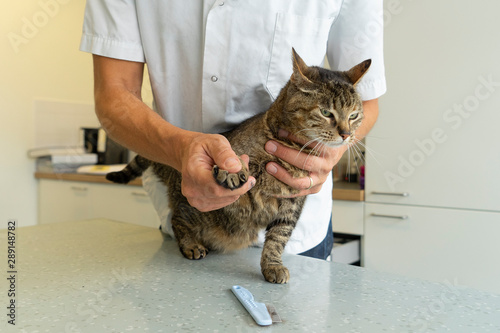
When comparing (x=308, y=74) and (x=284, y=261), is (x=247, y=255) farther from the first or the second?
(x=308, y=74)

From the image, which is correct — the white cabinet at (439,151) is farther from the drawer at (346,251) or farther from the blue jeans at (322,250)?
the blue jeans at (322,250)

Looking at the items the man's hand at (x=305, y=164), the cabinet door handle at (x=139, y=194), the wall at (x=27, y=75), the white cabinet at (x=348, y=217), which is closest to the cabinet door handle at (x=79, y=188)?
the wall at (x=27, y=75)

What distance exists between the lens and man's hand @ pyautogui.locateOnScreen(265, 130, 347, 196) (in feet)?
3.06

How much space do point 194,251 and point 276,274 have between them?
26cm

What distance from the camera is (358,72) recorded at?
1007 mm

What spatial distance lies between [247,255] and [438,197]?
4.35 ft

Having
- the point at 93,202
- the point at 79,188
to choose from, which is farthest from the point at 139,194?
the point at 79,188

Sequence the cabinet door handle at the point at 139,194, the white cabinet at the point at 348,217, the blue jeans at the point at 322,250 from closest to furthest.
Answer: the blue jeans at the point at 322,250
the white cabinet at the point at 348,217
the cabinet door handle at the point at 139,194

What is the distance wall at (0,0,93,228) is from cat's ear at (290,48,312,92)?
2.81 metres

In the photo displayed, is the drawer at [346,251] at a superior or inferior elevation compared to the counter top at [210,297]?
inferior

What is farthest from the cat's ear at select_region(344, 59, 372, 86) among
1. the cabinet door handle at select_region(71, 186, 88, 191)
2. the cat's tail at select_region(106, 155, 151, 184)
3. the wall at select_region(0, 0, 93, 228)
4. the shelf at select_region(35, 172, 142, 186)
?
the wall at select_region(0, 0, 93, 228)

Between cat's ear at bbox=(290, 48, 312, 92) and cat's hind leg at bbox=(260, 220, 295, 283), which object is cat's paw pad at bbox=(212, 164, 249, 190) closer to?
cat's hind leg at bbox=(260, 220, 295, 283)

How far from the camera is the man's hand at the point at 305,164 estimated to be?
93cm

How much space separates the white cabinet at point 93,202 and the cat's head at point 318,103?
1.93m
